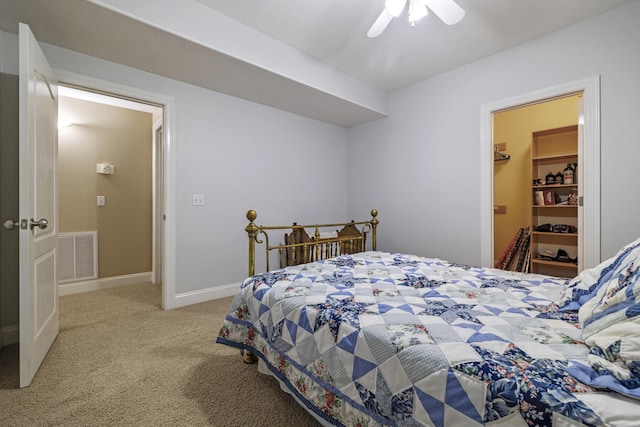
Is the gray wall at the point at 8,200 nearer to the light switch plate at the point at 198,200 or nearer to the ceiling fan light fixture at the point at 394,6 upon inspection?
the light switch plate at the point at 198,200

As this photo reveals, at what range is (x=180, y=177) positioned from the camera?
114 inches

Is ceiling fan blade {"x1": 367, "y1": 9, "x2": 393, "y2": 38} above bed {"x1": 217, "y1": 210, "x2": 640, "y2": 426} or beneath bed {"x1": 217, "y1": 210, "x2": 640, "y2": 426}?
above

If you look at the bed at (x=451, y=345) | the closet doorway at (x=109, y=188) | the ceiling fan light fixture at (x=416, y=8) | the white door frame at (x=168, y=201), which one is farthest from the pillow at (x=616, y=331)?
the closet doorway at (x=109, y=188)

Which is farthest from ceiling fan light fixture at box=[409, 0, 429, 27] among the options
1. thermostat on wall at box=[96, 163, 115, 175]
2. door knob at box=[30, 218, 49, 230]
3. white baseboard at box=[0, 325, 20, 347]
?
thermostat on wall at box=[96, 163, 115, 175]

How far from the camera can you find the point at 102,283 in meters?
3.58

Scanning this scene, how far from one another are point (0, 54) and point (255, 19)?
6.11ft

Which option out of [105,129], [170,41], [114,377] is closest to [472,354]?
[114,377]

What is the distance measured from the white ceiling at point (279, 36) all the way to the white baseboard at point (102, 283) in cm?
260

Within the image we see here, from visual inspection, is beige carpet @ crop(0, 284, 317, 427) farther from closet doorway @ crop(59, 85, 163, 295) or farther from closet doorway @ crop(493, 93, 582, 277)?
closet doorway @ crop(493, 93, 582, 277)

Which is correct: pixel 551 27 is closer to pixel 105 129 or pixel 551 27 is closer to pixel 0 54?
pixel 0 54

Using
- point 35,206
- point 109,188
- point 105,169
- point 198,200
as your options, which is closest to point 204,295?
point 198,200

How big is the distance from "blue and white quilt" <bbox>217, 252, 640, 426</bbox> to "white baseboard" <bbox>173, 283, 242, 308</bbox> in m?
1.45

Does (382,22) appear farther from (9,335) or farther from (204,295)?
(9,335)

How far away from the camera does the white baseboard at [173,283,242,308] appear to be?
114 inches
